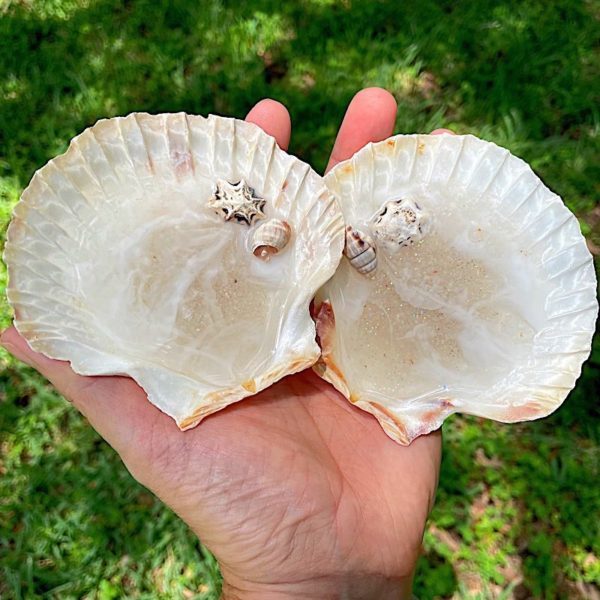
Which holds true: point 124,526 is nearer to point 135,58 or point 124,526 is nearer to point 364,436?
point 364,436

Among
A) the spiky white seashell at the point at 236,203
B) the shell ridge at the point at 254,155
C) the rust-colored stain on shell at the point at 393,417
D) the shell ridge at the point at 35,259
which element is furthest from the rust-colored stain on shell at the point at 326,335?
the shell ridge at the point at 35,259

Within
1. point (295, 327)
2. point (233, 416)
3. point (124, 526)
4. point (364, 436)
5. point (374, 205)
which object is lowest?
point (124, 526)

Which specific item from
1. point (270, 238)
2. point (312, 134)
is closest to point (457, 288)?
point (270, 238)

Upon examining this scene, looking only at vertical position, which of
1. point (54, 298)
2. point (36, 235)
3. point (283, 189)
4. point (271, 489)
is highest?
point (283, 189)

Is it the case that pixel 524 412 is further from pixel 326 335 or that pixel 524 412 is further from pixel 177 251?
pixel 177 251

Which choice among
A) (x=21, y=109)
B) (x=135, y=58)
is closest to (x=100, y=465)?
(x=21, y=109)
